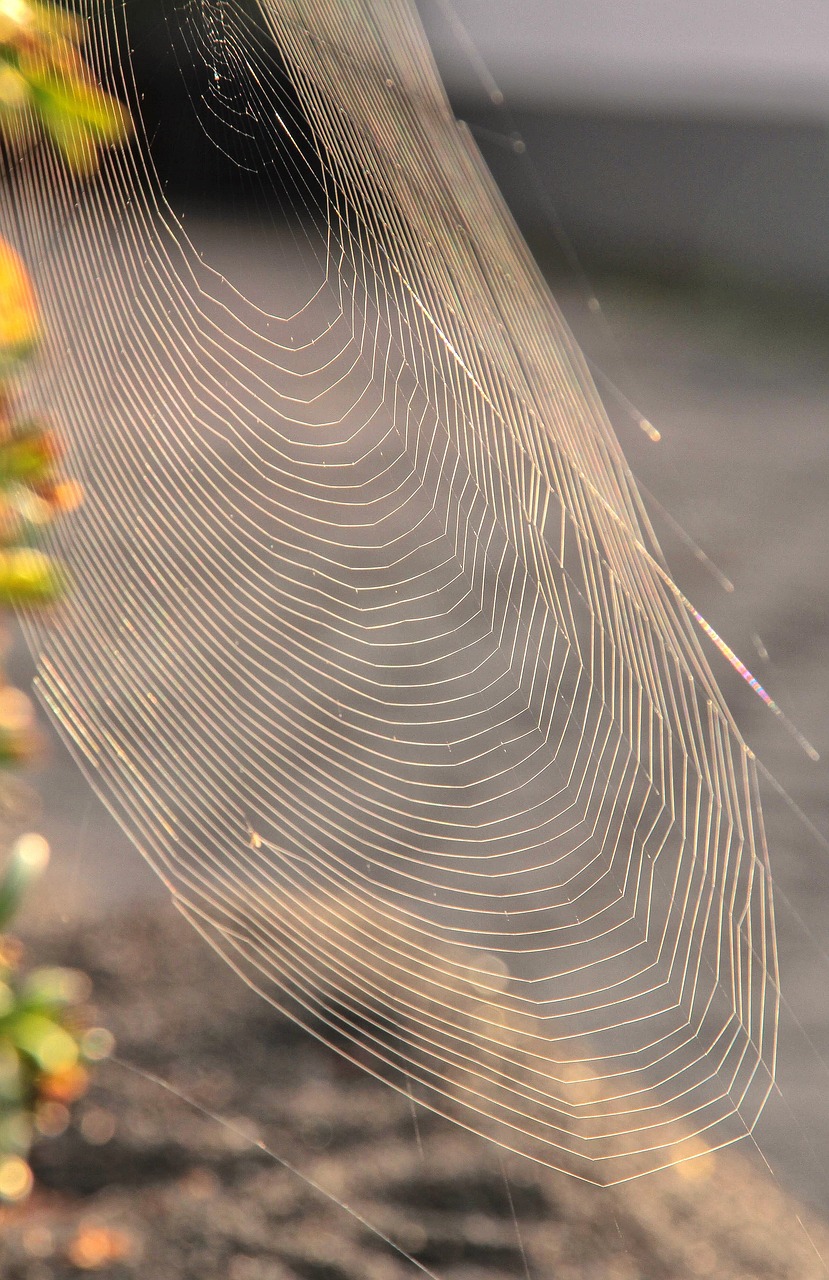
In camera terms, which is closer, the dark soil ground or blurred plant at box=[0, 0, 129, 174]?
blurred plant at box=[0, 0, 129, 174]

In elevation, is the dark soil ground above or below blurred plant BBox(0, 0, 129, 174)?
below

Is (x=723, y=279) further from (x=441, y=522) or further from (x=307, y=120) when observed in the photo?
(x=307, y=120)

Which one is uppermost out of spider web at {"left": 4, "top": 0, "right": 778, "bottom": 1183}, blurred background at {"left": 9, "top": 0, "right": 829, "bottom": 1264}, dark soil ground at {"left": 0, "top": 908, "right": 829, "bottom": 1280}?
blurred background at {"left": 9, "top": 0, "right": 829, "bottom": 1264}

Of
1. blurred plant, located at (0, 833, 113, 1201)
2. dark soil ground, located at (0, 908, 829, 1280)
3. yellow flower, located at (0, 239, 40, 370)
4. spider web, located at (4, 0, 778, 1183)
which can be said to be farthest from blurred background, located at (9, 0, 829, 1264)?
blurred plant, located at (0, 833, 113, 1201)

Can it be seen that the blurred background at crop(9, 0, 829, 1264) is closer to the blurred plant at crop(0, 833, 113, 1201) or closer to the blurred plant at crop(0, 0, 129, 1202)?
the blurred plant at crop(0, 0, 129, 1202)

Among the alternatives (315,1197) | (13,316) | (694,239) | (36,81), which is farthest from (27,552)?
(694,239)

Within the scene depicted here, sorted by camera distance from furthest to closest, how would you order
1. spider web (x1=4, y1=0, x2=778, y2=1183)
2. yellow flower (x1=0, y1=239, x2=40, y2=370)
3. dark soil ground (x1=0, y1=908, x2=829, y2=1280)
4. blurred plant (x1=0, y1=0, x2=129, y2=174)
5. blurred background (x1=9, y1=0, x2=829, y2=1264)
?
blurred background (x1=9, y1=0, x2=829, y2=1264), spider web (x1=4, y1=0, x2=778, y2=1183), dark soil ground (x1=0, y1=908, x2=829, y2=1280), yellow flower (x1=0, y1=239, x2=40, y2=370), blurred plant (x1=0, y1=0, x2=129, y2=174)
